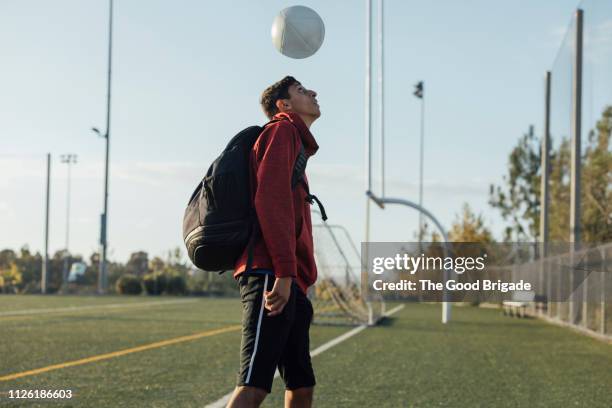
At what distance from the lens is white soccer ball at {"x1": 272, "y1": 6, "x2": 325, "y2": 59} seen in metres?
4.09

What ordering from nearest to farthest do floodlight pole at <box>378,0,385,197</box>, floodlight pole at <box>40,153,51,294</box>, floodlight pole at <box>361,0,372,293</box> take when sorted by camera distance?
1. floodlight pole at <box>361,0,372,293</box>
2. floodlight pole at <box>378,0,385,197</box>
3. floodlight pole at <box>40,153,51,294</box>

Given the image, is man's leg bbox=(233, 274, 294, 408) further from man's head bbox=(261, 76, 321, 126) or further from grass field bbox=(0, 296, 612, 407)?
grass field bbox=(0, 296, 612, 407)

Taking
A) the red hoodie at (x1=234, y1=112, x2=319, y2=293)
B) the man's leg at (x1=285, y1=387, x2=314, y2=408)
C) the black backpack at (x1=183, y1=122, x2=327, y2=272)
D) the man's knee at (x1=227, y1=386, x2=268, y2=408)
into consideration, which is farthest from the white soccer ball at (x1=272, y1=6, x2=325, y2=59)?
the man's knee at (x1=227, y1=386, x2=268, y2=408)

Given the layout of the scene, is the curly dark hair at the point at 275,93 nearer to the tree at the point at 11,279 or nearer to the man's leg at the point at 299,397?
the man's leg at the point at 299,397

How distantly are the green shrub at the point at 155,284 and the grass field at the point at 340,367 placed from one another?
25568 mm

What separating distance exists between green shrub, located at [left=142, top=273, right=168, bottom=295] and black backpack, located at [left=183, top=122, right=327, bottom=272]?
121ft

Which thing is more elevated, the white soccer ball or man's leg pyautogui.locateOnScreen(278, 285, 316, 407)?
the white soccer ball

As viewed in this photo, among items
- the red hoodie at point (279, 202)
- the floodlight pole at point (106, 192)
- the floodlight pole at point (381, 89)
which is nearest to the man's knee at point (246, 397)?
the red hoodie at point (279, 202)

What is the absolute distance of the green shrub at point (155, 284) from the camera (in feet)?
128

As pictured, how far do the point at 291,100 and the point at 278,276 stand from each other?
785 millimetres

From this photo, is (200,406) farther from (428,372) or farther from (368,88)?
(368,88)

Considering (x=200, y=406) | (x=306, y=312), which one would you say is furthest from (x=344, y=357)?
(x=306, y=312)

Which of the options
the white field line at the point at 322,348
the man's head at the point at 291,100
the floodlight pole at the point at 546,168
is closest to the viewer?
the man's head at the point at 291,100

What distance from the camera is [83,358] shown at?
840cm
